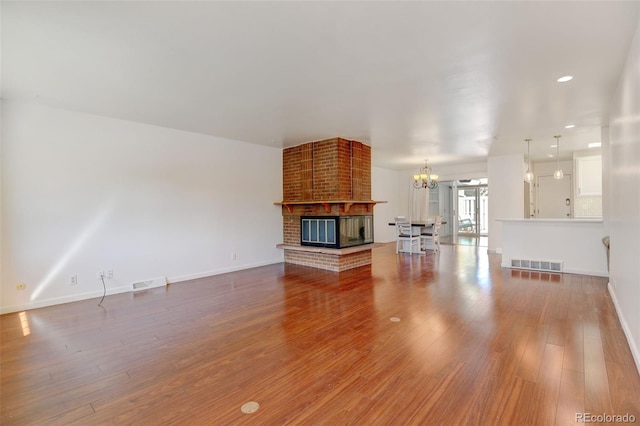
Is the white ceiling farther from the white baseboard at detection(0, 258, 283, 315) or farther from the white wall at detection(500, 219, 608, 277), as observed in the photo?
the white baseboard at detection(0, 258, 283, 315)

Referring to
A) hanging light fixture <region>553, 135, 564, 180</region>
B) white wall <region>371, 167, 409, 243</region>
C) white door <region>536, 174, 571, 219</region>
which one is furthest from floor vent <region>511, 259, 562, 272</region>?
white wall <region>371, 167, 409, 243</region>

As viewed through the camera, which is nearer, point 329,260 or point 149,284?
point 149,284

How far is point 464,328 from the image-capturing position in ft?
9.63

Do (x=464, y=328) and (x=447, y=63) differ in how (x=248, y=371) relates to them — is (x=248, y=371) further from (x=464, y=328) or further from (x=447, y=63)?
(x=447, y=63)

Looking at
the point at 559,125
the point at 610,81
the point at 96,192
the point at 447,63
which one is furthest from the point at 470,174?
the point at 96,192

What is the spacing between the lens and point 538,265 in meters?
5.52

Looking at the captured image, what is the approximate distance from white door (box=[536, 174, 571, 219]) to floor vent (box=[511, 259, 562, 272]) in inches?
142

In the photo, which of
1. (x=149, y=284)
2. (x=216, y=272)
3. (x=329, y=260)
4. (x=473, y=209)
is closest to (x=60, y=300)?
(x=149, y=284)

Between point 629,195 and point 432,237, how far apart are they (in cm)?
560

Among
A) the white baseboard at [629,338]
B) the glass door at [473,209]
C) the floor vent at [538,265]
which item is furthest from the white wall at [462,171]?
the white baseboard at [629,338]

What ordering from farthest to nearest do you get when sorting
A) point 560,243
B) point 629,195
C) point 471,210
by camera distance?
point 471,210 → point 560,243 → point 629,195

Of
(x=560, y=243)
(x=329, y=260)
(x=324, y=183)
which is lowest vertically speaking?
(x=329, y=260)

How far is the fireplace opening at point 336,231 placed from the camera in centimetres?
570

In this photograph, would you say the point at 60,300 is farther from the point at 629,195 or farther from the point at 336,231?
the point at 629,195
